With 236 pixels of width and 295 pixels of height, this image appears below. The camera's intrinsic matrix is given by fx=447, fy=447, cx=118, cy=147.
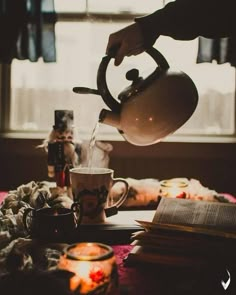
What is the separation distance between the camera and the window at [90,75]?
2674 millimetres

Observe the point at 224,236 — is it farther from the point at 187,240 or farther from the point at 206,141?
the point at 206,141

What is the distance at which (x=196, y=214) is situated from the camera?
922 mm

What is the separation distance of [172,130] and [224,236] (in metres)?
0.26

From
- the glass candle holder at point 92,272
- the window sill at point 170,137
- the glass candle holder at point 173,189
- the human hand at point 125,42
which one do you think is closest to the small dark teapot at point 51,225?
the glass candle holder at point 92,272

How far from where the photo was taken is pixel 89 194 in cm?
103

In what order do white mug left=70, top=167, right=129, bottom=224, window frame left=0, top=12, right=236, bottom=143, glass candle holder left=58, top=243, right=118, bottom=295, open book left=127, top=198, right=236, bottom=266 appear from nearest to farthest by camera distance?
glass candle holder left=58, top=243, right=118, bottom=295
open book left=127, top=198, right=236, bottom=266
white mug left=70, top=167, right=129, bottom=224
window frame left=0, top=12, right=236, bottom=143

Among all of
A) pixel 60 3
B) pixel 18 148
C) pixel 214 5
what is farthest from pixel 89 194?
pixel 60 3

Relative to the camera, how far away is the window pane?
8.86 ft

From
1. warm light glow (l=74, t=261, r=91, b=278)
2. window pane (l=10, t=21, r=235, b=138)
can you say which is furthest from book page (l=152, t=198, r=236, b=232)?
window pane (l=10, t=21, r=235, b=138)

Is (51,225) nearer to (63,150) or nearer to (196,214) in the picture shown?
(196,214)

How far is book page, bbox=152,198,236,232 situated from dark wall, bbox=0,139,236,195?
65.8 inches

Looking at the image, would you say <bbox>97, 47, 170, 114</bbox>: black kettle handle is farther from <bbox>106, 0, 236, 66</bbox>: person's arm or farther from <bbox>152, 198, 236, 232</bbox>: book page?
<bbox>152, 198, 236, 232</bbox>: book page

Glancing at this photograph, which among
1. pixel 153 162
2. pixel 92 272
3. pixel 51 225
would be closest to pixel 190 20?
pixel 51 225

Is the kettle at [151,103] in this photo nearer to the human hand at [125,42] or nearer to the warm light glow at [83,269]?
the human hand at [125,42]
